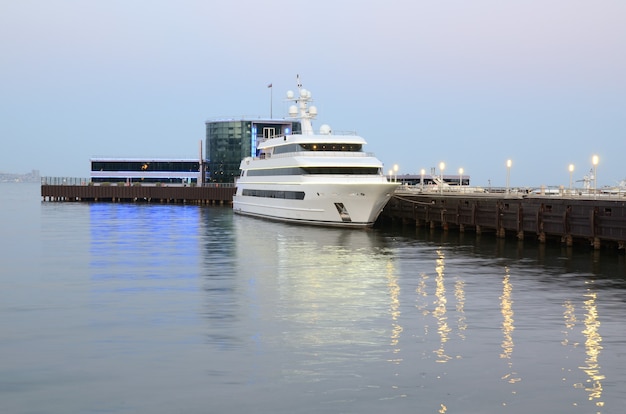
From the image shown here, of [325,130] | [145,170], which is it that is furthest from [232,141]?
[325,130]

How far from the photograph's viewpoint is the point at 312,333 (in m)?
21.6

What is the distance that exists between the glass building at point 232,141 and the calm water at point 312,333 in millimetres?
110979

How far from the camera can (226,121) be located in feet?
520

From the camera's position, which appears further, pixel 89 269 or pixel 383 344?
pixel 89 269

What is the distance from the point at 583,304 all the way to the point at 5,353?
741 inches

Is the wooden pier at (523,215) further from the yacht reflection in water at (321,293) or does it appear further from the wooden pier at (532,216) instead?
the yacht reflection in water at (321,293)

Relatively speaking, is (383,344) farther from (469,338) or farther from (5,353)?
(5,353)

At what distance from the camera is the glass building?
153 m

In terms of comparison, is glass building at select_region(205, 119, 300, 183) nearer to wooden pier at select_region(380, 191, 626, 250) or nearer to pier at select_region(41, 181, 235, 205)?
pier at select_region(41, 181, 235, 205)

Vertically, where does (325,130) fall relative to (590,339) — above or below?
above

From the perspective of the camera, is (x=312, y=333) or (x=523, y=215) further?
(x=523, y=215)

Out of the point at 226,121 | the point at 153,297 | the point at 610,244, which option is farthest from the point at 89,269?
the point at 226,121

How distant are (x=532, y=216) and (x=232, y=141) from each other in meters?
111

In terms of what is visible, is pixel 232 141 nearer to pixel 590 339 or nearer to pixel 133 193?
pixel 133 193
